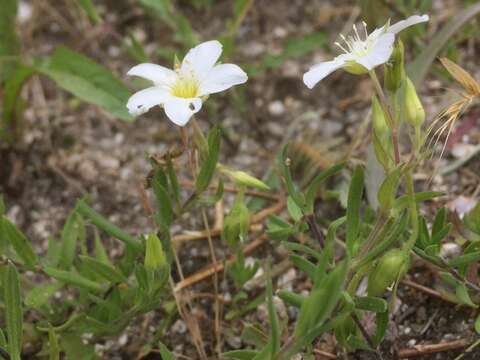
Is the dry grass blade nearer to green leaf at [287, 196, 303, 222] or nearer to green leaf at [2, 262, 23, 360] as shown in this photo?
green leaf at [287, 196, 303, 222]

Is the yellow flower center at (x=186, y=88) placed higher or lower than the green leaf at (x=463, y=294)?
higher

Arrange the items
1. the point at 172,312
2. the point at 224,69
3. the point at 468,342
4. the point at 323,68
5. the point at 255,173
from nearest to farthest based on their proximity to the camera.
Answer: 1. the point at 323,68
2. the point at 224,69
3. the point at 468,342
4. the point at 172,312
5. the point at 255,173

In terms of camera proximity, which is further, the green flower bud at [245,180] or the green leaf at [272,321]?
the green flower bud at [245,180]

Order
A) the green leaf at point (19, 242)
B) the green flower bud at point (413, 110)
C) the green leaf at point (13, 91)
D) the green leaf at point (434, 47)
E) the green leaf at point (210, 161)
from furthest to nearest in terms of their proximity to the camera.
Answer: the green leaf at point (13, 91) < the green leaf at point (434, 47) < the green leaf at point (19, 242) < the green leaf at point (210, 161) < the green flower bud at point (413, 110)

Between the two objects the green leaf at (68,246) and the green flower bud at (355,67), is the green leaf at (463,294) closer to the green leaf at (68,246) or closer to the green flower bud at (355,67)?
the green flower bud at (355,67)

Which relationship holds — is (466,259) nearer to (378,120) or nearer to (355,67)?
(378,120)

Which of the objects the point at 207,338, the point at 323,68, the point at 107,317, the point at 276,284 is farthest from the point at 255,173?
the point at 323,68

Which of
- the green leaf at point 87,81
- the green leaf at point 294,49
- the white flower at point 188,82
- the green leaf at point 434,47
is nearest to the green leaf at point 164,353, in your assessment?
the white flower at point 188,82

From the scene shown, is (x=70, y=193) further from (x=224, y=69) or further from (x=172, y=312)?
(x=224, y=69)
